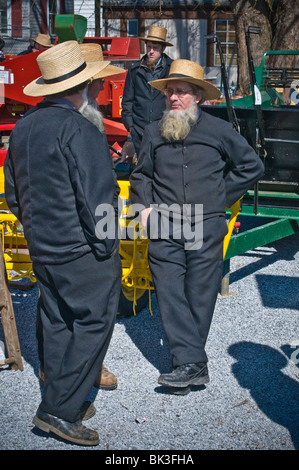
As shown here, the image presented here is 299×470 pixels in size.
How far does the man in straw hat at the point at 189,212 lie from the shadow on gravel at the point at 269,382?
0.34 metres

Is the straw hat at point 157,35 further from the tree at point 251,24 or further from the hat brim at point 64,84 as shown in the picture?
the tree at point 251,24

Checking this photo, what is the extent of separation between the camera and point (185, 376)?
3.67 meters

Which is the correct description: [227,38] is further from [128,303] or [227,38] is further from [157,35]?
[128,303]

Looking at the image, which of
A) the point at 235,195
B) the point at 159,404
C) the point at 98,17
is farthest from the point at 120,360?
the point at 98,17

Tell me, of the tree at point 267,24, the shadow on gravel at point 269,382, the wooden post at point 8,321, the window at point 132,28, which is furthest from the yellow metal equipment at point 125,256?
the window at point 132,28

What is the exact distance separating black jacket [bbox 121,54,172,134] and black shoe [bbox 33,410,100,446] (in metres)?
4.35

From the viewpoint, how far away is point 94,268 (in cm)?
314

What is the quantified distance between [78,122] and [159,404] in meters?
1.74

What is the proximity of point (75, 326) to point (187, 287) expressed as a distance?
91 cm

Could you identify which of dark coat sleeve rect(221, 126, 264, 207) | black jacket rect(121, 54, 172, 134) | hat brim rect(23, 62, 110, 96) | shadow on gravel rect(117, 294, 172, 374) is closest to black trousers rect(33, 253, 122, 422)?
hat brim rect(23, 62, 110, 96)

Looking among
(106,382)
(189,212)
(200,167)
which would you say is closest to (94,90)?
(200,167)

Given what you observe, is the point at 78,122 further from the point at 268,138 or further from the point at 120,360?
the point at 268,138

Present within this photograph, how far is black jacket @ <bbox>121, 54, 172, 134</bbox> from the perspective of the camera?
6.88 metres

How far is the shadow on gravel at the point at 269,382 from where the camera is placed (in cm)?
346
